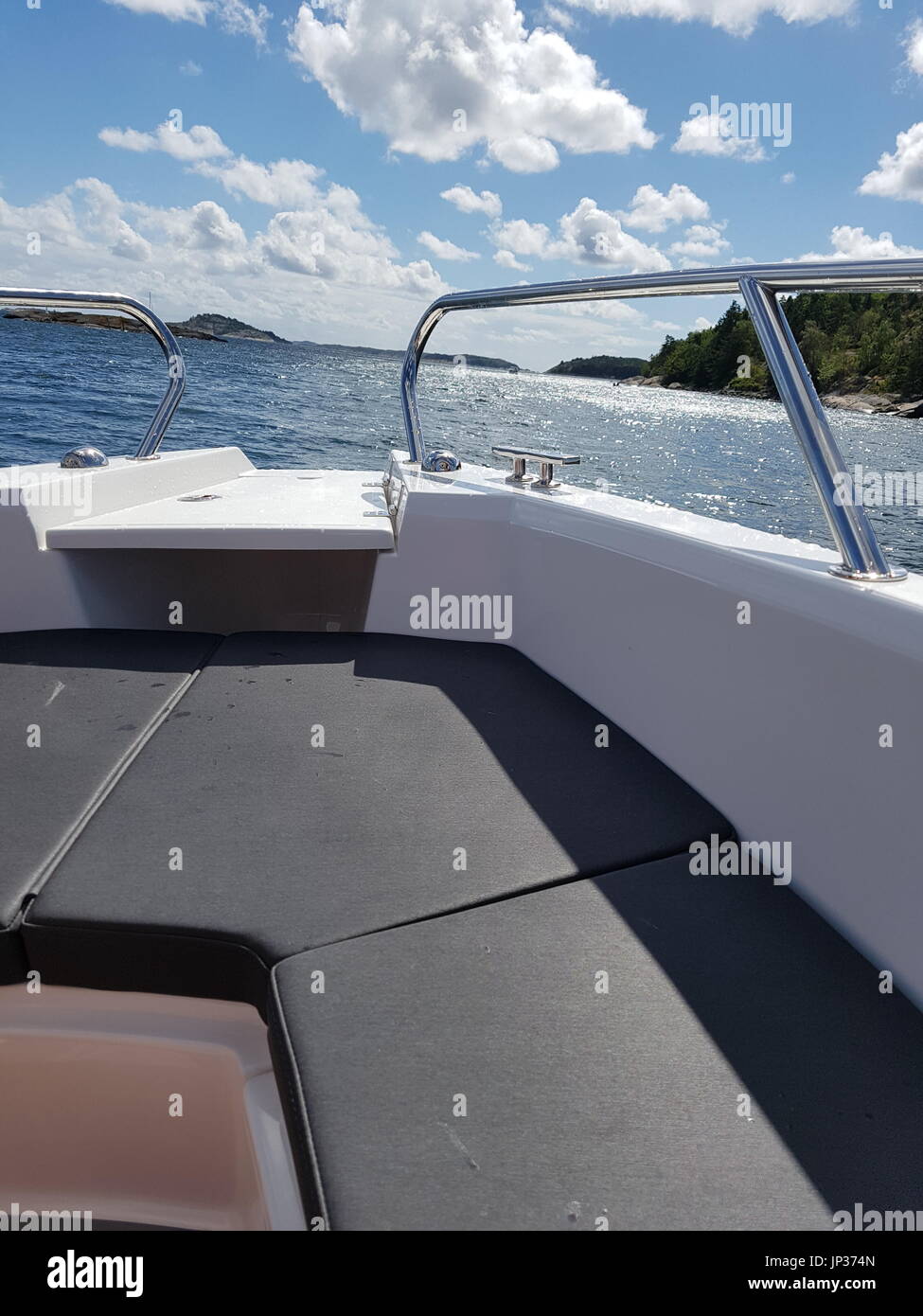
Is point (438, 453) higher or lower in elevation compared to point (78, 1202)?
higher

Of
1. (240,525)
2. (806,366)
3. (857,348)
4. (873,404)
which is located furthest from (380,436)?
(873,404)

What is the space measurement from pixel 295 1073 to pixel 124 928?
0.30 metres

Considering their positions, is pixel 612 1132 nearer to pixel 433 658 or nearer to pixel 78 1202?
pixel 78 1202

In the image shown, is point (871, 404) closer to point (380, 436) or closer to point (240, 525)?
point (380, 436)

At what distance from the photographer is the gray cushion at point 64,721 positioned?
3.71 feet

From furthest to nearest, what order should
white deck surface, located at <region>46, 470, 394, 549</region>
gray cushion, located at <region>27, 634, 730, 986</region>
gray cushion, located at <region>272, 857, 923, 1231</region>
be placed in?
1. white deck surface, located at <region>46, 470, 394, 549</region>
2. gray cushion, located at <region>27, 634, 730, 986</region>
3. gray cushion, located at <region>272, 857, 923, 1231</region>

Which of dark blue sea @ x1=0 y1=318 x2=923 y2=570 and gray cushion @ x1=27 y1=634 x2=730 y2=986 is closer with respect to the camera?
gray cushion @ x1=27 y1=634 x2=730 y2=986

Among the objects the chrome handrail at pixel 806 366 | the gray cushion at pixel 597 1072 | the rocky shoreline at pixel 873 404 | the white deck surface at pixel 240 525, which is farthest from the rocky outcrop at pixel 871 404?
the gray cushion at pixel 597 1072

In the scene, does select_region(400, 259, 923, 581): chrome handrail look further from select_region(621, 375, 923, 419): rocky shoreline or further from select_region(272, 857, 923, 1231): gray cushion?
select_region(621, 375, 923, 419): rocky shoreline

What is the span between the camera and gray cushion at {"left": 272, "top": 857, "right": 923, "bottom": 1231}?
0.71 m

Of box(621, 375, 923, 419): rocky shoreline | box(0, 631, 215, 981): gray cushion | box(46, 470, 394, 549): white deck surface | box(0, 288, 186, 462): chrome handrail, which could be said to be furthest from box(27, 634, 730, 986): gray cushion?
box(621, 375, 923, 419): rocky shoreline

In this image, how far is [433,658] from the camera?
200cm

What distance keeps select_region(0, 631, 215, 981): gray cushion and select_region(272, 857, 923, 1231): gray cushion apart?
18.2 inches
